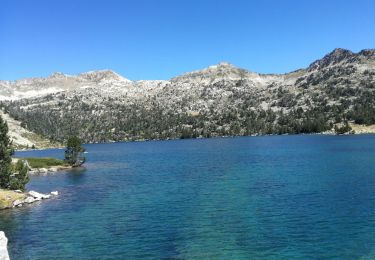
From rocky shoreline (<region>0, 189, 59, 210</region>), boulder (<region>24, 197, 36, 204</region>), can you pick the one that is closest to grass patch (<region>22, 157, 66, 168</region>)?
rocky shoreline (<region>0, 189, 59, 210</region>)

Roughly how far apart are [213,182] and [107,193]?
2430 cm

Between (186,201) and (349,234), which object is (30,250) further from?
(349,234)

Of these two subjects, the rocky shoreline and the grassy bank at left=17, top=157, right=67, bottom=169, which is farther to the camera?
the grassy bank at left=17, top=157, right=67, bottom=169

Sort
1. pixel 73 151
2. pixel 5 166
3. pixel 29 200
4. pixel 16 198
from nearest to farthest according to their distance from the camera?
pixel 16 198
pixel 29 200
pixel 5 166
pixel 73 151

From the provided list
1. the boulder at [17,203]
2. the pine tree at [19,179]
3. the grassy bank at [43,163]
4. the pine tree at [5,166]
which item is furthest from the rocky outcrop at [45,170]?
the boulder at [17,203]

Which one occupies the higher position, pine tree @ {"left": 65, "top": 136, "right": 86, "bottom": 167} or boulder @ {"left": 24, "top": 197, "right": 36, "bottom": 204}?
pine tree @ {"left": 65, "top": 136, "right": 86, "bottom": 167}

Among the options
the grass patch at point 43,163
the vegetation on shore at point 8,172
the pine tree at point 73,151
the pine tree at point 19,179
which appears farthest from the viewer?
the pine tree at point 73,151

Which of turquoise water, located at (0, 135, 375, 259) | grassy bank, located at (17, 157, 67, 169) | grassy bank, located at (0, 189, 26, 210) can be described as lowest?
turquoise water, located at (0, 135, 375, 259)

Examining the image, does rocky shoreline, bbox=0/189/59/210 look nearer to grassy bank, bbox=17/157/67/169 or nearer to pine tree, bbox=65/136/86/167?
grassy bank, bbox=17/157/67/169

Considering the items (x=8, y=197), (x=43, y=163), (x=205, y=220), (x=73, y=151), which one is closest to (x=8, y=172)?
(x=8, y=197)

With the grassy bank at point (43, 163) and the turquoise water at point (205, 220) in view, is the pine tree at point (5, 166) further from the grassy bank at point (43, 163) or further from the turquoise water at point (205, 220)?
the grassy bank at point (43, 163)

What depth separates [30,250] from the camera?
46562 mm

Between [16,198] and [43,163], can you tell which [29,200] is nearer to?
[16,198]

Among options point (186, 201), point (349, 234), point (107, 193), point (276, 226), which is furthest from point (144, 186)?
point (349, 234)
